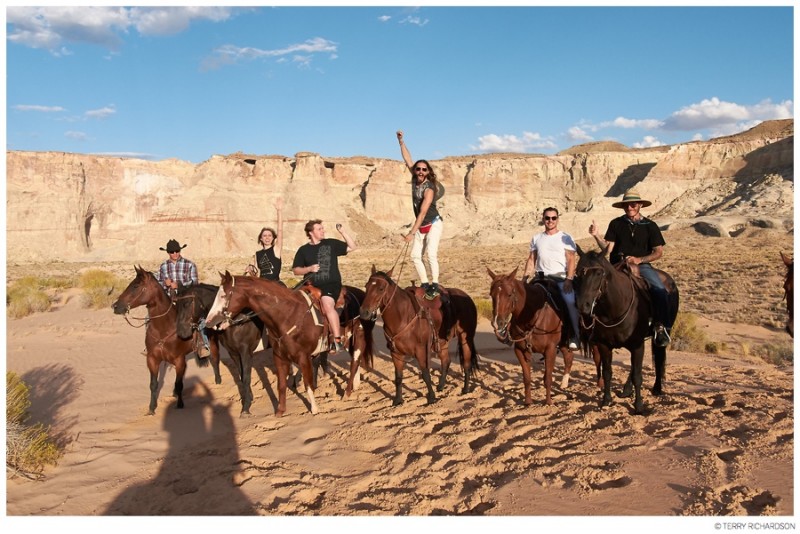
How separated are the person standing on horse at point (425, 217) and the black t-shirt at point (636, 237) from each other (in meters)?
2.60

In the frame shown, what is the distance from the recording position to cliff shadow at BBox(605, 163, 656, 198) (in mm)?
70062

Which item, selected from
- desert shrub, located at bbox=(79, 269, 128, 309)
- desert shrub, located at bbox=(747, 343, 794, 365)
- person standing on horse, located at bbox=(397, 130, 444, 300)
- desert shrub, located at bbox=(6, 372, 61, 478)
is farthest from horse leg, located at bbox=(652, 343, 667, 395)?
desert shrub, located at bbox=(79, 269, 128, 309)

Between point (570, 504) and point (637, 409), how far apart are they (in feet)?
9.19

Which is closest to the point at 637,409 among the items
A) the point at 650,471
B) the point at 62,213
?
the point at 650,471

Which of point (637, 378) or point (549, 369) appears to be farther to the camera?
point (549, 369)

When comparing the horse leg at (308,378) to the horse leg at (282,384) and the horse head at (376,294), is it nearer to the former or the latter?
the horse leg at (282,384)

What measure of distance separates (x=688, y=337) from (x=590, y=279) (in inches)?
343

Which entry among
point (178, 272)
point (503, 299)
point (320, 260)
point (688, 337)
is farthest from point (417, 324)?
point (688, 337)

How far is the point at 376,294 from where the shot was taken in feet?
23.3

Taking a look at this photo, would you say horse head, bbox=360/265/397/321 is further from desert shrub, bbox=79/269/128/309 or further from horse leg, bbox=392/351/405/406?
desert shrub, bbox=79/269/128/309

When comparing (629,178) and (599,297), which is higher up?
(629,178)

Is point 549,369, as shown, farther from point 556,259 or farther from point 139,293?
point 139,293

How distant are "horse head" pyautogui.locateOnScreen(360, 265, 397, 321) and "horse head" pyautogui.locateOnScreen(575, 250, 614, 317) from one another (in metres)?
2.44

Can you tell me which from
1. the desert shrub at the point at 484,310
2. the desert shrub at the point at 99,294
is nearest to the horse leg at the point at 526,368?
the desert shrub at the point at 484,310
